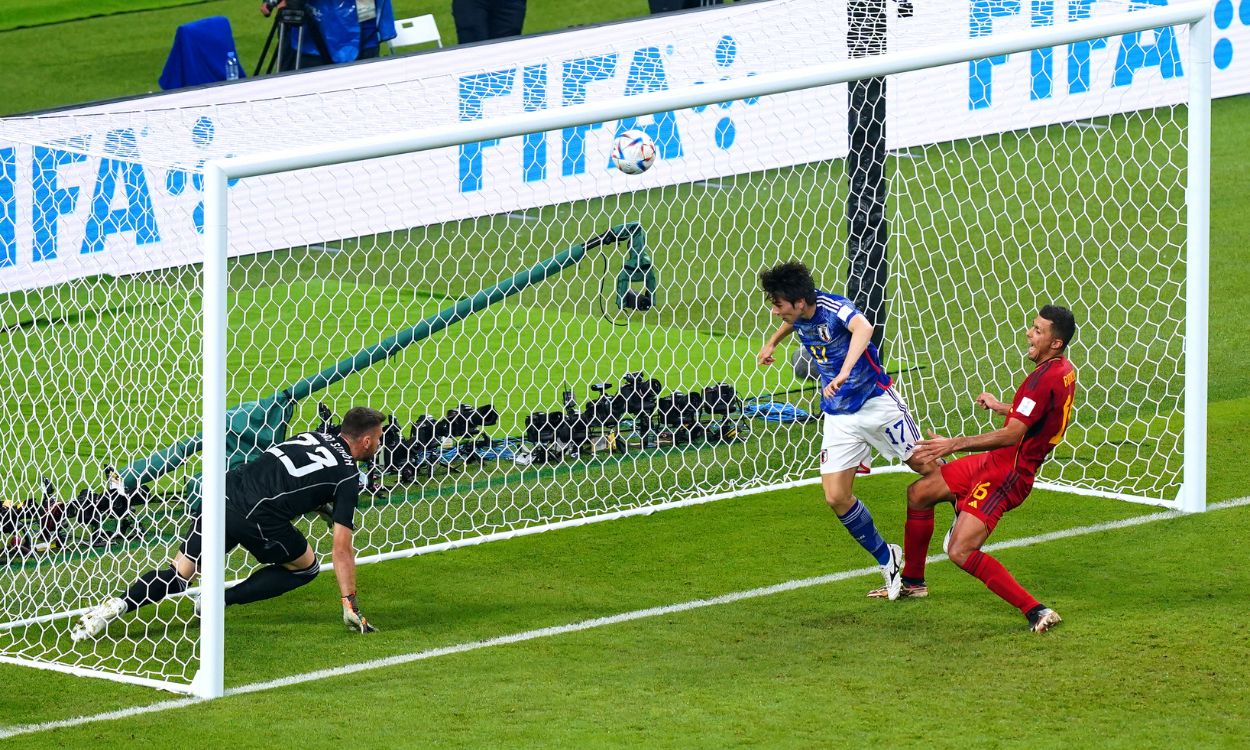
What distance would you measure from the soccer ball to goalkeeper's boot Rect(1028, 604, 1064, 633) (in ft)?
11.1

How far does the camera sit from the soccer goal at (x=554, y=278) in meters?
8.72

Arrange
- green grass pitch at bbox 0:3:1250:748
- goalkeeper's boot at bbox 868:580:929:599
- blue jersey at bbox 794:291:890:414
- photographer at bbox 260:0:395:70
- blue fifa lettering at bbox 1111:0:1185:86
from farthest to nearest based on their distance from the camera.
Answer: blue fifa lettering at bbox 1111:0:1185:86 → photographer at bbox 260:0:395:70 → goalkeeper's boot at bbox 868:580:929:599 → blue jersey at bbox 794:291:890:414 → green grass pitch at bbox 0:3:1250:748

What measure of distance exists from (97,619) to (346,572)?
1103 millimetres

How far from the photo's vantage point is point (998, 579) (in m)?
7.59

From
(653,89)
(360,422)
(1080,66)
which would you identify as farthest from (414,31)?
(360,422)

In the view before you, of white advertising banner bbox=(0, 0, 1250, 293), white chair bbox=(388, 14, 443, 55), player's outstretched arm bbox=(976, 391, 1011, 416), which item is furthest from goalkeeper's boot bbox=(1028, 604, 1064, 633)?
white chair bbox=(388, 14, 443, 55)

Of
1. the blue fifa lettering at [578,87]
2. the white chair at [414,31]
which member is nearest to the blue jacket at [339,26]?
the white chair at [414,31]

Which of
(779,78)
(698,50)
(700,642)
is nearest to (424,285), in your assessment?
(698,50)

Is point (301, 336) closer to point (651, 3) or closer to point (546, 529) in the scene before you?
point (546, 529)

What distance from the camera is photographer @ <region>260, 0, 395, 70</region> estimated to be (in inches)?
629

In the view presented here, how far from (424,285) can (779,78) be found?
5069 millimetres

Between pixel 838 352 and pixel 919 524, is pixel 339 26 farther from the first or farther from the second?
pixel 919 524

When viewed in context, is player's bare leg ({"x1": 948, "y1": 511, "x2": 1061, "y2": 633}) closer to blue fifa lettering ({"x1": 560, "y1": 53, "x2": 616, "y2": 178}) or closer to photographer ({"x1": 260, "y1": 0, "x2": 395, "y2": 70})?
blue fifa lettering ({"x1": 560, "y1": 53, "x2": 616, "y2": 178})

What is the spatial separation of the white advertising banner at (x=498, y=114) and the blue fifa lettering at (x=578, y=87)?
3cm
